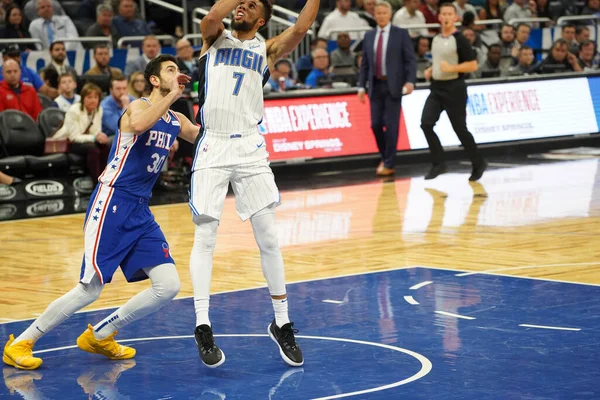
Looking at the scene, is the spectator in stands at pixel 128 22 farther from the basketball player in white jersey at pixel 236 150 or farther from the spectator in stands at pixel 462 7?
the basketball player in white jersey at pixel 236 150

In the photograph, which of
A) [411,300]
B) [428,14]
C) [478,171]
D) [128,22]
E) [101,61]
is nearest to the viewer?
[411,300]

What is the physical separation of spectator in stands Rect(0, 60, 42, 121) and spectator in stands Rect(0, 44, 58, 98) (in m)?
0.29

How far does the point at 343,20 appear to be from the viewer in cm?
2014

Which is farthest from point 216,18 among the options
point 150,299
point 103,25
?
point 103,25

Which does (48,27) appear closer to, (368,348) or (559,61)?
(559,61)

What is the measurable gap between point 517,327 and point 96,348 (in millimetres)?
2461

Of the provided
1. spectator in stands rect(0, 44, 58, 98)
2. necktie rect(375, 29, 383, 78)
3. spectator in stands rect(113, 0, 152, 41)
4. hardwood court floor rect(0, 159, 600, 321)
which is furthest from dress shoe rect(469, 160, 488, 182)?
spectator in stands rect(113, 0, 152, 41)

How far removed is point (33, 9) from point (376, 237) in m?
9.08

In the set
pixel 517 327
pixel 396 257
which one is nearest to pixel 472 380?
pixel 517 327

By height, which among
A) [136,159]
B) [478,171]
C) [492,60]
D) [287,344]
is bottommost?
[478,171]

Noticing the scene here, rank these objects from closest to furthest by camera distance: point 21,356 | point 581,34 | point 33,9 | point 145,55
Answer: point 21,356
point 145,55
point 33,9
point 581,34

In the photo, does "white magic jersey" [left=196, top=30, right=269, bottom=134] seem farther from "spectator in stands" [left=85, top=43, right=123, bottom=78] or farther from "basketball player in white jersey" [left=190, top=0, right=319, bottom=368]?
"spectator in stands" [left=85, top=43, right=123, bottom=78]

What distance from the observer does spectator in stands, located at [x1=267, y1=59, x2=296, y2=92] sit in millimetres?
16438

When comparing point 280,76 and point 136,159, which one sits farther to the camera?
point 280,76
